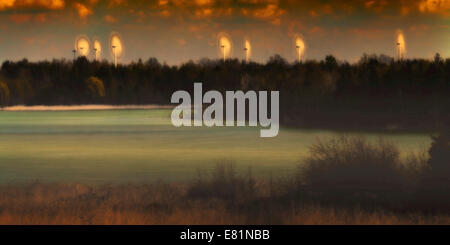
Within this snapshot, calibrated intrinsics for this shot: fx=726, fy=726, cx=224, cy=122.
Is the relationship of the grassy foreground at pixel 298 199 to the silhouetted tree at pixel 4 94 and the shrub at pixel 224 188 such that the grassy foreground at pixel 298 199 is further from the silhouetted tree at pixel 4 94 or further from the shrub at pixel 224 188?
the silhouetted tree at pixel 4 94

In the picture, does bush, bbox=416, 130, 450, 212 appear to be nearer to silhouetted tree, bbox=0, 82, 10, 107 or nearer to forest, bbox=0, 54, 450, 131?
forest, bbox=0, 54, 450, 131

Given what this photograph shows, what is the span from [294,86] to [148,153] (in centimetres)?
3506

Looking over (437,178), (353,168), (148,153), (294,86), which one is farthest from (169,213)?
(294,86)

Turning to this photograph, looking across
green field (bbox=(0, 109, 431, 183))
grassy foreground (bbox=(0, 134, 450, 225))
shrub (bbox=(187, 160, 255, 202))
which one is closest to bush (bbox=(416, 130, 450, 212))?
grassy foreground (bbox=(0, 134, 450, 225))

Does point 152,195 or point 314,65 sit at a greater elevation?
point 314,65

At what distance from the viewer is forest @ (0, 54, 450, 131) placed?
68.8 metres

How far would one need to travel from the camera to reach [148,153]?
4781 cm

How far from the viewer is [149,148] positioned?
52812mm

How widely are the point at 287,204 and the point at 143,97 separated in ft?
428

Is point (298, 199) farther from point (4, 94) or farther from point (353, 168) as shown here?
point (4, 94)

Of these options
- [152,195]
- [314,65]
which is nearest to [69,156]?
[152,195]

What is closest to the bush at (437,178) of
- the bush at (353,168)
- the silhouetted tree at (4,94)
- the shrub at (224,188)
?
the bush at (353,168)

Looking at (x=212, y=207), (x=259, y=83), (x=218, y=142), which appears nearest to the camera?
(x=212, y=207)

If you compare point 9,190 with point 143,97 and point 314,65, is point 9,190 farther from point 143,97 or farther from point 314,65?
point 143,97
